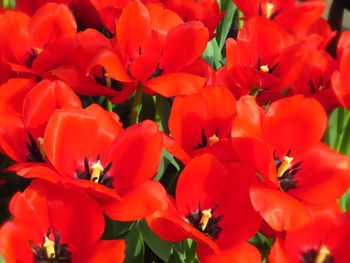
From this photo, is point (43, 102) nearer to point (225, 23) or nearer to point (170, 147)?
point (170, 147)

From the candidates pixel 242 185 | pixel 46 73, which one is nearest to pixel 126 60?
pixel 46 73

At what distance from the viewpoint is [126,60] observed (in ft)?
1.78

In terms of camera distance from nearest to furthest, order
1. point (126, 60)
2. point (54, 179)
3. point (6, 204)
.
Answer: point (54, 179) < point (126, 60) < point (6, 204)

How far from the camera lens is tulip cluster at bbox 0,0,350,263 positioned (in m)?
0.41

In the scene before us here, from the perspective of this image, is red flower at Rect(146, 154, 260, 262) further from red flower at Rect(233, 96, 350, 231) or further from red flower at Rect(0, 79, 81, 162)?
red flower at Rect(0, 79, 81, 162)

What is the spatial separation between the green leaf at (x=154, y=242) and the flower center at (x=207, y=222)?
0.25ft

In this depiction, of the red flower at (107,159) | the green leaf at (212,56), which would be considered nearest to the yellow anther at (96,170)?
the red flower at (107,159)

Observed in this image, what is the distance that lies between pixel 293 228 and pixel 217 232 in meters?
0.09

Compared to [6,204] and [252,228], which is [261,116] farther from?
[6,204]

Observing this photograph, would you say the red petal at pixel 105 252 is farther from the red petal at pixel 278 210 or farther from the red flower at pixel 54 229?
the red petal at pixel 278 210

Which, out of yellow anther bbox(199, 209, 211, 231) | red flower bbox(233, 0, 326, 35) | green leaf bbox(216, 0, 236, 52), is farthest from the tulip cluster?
green leaf bbox(216, 0, 236, 52)

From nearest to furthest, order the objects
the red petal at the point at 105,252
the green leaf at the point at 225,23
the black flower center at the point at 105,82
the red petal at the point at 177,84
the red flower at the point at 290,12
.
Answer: the red petal at the point at 105,252, the red petal at the point at 177,84, the black flower center at the point at 105,82, the red flower at the point at 290,12, the green leaf at the point at 225,23

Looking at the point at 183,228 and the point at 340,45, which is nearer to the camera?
the point at 183,228

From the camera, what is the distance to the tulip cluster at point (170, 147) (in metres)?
0.41
